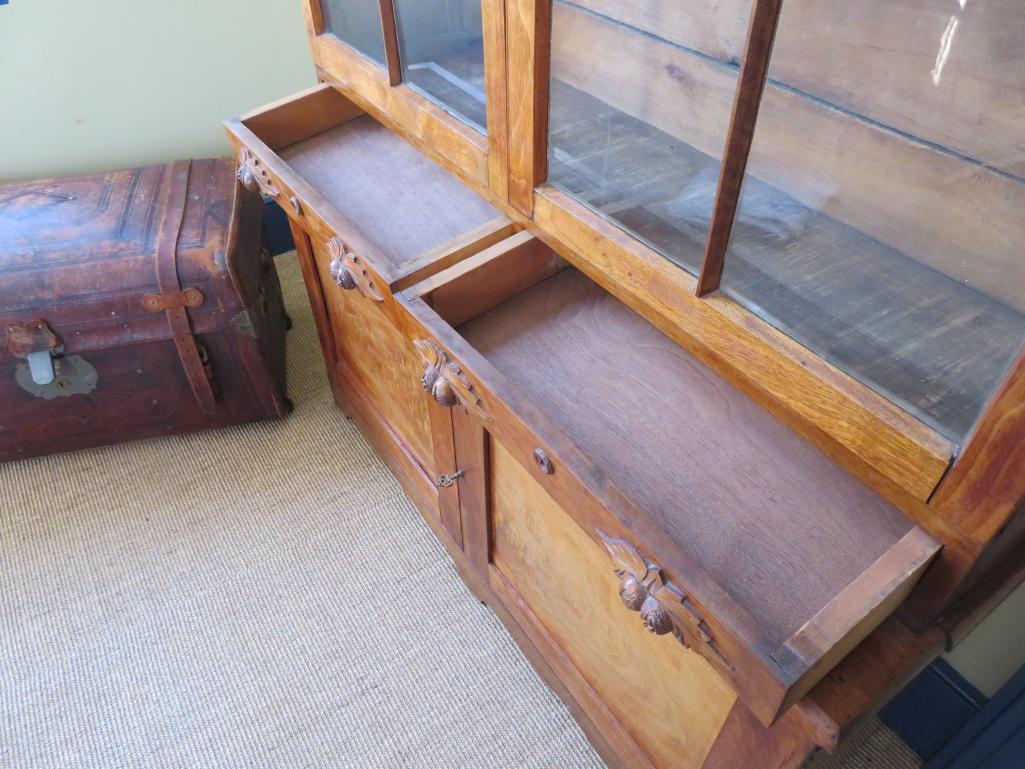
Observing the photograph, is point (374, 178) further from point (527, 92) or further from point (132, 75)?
point (132, 75)

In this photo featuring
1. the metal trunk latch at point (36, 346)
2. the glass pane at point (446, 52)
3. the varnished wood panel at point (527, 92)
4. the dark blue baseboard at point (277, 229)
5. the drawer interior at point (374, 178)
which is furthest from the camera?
the dark blue baseboard at point (277, 229)

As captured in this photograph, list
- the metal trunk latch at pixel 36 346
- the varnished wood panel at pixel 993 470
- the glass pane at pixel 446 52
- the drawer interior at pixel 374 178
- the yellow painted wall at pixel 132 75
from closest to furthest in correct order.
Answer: the varnished wood panel at pixel 993 470 < the glass pane at pixel 446 52 < the drawer interior at pixel 374 178 < the metal trunk latch at pixel 36 346 < the yellow painted wall at pixel 132 75

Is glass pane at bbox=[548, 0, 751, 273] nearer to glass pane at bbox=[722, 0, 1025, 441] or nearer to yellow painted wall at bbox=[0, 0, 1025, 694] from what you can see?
glass pane at bbox=[722, 0, 1025, 441]

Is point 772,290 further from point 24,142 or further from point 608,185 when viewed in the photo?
point 24,142

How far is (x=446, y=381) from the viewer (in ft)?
2.54

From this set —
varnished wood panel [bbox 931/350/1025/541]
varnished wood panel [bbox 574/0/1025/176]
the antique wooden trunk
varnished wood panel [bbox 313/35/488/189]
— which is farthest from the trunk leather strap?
varnished wood panel [bbox 931/350/1025/541]

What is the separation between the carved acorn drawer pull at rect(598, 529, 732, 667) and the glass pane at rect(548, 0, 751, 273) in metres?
0.26

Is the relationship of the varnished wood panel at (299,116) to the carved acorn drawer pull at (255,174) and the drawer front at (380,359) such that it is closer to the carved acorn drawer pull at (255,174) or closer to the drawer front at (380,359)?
the carved acorn drawer pull at (255,174)

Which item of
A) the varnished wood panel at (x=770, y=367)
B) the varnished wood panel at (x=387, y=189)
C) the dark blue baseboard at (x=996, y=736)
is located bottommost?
the dark blue baseboard at (x=996, y=736)

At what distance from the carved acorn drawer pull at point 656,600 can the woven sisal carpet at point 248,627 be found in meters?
0.62

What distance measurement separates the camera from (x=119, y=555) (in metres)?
1.35

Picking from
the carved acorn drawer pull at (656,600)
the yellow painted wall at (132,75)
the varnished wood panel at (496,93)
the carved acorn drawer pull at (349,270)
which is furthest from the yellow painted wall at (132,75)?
the carved acorn drawer pull at (656,600)

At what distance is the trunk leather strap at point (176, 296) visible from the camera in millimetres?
1263

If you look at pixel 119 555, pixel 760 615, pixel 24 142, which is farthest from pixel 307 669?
pixel 24 142
